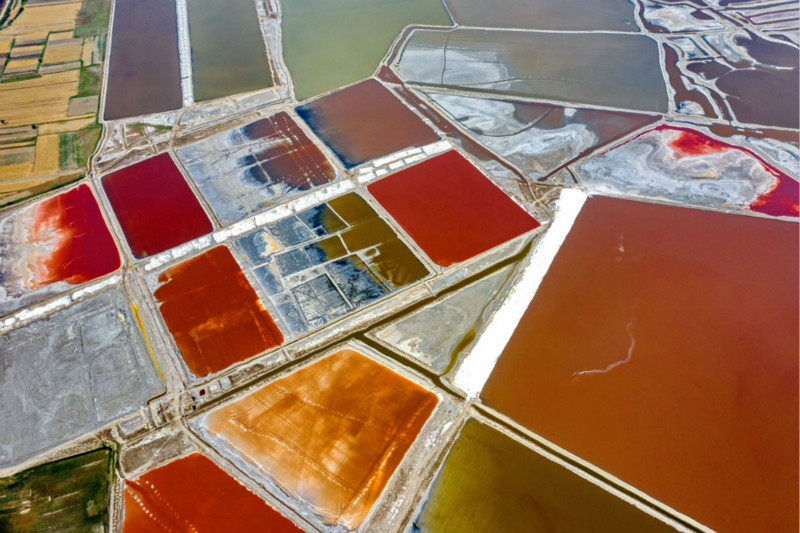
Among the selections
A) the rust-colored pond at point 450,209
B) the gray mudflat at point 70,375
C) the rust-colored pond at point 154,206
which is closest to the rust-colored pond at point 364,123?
the rust-colored pond at point 450,209

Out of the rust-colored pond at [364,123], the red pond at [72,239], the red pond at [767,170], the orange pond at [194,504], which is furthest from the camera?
the rust-colored pond at [364,123]

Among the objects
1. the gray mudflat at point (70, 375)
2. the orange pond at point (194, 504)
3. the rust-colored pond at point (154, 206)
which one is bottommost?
the orange pond at point (194, 504)

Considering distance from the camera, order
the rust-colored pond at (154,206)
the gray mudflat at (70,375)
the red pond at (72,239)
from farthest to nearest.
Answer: the rust-colored pond at (154,206), the red pond at (72,239), the gray mudflat at (70,375)

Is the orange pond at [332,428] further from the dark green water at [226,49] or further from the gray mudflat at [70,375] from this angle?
the dark green water at [226,49]

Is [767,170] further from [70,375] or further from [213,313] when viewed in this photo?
[70,375]

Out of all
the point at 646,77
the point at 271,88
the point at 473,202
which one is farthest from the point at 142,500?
the point at 646,77

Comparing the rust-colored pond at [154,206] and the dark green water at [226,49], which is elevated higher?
the dark green water at [226,49]
